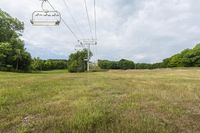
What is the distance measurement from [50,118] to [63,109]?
1.20m

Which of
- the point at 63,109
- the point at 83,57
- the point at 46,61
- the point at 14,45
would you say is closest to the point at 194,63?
the point at 83,57

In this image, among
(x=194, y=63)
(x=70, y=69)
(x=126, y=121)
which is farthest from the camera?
(x=194, y=63)

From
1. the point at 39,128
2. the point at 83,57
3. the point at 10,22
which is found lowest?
the point at 39,128

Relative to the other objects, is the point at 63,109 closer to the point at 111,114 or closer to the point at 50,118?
the point at 50,118

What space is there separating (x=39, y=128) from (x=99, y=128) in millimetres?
1320

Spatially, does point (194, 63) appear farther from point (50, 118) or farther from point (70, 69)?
point (50, 118)

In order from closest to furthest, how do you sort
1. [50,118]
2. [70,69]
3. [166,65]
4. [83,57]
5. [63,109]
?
[50,118] → [63,109] → [70,69] → [83,57] → [166,65]

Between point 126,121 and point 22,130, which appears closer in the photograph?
point 22,130

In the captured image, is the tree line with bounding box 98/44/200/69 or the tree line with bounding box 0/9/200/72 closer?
the tree line with bounding box 0/9/200/72

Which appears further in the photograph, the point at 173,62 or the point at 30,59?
the point at 173,62

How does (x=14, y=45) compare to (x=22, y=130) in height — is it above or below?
above

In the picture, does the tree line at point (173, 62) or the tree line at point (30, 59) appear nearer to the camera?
the tree line at point (30, 59)

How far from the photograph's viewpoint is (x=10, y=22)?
4519 centimetres

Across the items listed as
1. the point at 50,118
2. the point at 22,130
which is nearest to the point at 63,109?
the point at 50,118
